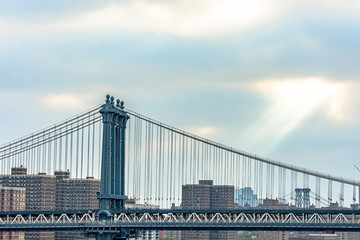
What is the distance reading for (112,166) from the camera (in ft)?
510

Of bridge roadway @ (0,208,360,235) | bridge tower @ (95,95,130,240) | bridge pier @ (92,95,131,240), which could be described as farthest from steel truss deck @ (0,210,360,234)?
bridge tower @ (95,95,130,240)

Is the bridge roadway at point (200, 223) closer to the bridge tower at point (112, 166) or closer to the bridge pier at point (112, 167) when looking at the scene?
the bridge pier at point (112, 167)

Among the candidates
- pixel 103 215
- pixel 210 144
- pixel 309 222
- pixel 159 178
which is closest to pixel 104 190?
pixel 103 215

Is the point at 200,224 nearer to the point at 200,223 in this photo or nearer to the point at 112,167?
the point at 200,223

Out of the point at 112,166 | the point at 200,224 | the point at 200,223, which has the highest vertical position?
the point at 112,166

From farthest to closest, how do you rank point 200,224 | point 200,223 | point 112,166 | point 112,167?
point 112,166
point 112,167
point 200,224
point 200,223

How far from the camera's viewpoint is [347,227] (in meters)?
146

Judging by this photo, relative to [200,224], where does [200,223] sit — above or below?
above

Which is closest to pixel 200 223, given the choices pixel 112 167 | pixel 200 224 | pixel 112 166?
pixel 200 224

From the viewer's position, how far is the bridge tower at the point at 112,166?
153 metres

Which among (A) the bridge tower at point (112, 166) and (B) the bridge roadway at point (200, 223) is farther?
(A) the bridge tower at point (112, 166)

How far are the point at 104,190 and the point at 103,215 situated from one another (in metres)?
4.36

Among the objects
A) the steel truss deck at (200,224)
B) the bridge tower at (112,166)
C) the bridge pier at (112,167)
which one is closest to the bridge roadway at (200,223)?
the steel truss deck at (200,224)

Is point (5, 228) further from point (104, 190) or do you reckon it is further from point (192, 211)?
point (192, 211)
